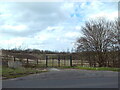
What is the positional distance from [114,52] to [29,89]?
21.8 m

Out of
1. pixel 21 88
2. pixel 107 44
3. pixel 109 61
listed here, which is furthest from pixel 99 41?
pixel 21 88

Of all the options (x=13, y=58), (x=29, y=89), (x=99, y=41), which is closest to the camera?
(x=29, y=89)

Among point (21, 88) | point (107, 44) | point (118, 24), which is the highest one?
point (118, 24)

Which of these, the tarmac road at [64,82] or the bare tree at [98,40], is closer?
the tarmac road at [64,82]

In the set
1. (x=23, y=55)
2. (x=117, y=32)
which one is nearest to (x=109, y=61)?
(x=117, y=32)

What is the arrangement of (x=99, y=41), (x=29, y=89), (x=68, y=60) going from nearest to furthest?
1. (x=29, y=89)
2. (x=99, y=41)
3. (x=68, y=60)

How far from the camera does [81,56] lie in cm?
3281

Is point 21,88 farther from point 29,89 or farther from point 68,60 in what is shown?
point 68,60

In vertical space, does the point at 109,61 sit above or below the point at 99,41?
below

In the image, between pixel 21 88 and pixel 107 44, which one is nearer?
pixel 21 88

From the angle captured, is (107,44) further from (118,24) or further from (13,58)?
(13,58)

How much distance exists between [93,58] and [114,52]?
12.8 feet

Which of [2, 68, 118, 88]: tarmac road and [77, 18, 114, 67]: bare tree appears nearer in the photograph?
[2, 68, 118, 88]: tarmac road

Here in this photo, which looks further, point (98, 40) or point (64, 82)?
point (98, 40)
